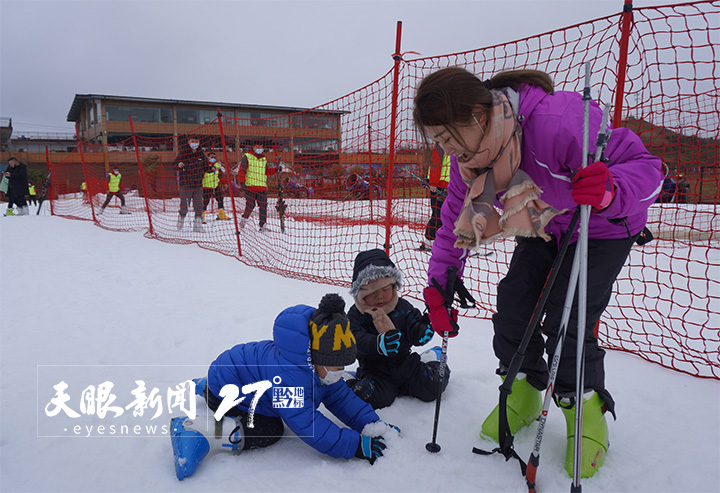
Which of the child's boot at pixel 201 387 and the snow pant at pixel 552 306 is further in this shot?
the child's boot at pixel 201 387

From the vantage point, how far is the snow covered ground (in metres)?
1.75

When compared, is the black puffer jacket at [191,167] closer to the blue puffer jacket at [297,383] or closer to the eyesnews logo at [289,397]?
the blue puffer jacket at [297,383]

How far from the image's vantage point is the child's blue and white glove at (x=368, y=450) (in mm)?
1868

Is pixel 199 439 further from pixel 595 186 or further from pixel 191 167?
pixel 191 167

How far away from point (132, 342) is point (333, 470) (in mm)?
2148

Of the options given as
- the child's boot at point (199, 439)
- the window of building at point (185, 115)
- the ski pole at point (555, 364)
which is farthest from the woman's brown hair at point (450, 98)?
the window of building at point (185, 115)

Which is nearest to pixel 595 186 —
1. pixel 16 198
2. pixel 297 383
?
pixel 297 383

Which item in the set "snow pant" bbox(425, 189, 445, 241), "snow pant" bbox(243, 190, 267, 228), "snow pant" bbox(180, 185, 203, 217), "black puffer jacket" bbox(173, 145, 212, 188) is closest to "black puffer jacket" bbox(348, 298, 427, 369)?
"snow pant" bbox(425, 189, 445, 241)

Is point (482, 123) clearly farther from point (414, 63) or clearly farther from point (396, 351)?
point (414, 63)

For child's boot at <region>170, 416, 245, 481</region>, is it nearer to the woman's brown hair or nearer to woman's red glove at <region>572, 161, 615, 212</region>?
the woman's brown hair

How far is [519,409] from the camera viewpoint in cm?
205

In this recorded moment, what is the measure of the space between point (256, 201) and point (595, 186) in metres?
7.26

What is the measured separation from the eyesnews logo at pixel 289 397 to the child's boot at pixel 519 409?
95 cm

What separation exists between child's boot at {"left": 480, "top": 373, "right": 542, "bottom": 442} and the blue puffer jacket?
0.57 meters
